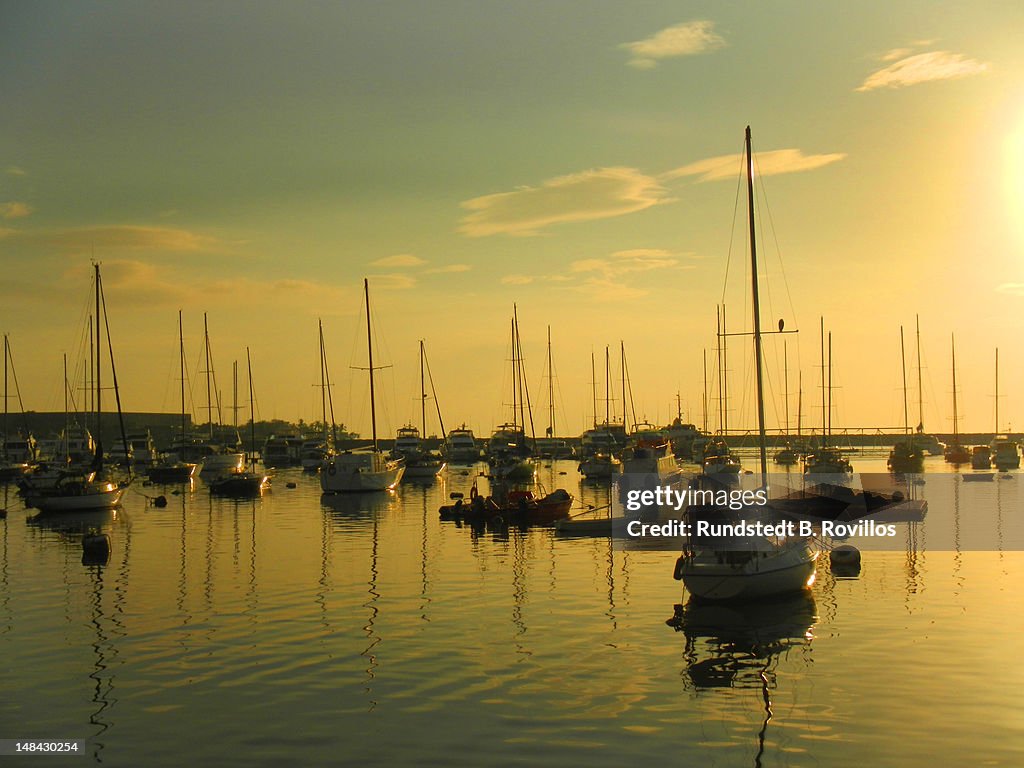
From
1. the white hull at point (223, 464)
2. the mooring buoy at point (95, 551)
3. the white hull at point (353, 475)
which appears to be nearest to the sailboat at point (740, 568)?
the mooring buoy at point (95, 551)

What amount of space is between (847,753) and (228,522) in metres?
53.1

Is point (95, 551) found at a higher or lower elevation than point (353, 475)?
higher

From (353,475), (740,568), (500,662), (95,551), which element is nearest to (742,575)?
(740,568)

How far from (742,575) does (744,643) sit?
395 centimetres

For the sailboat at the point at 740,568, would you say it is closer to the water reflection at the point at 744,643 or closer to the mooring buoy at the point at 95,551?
the water reflection at the point at 744,643

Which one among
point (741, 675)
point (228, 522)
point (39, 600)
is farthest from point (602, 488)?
point (741, 675)

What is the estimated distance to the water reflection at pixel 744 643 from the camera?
25422 mm

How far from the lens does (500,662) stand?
27.6 metres

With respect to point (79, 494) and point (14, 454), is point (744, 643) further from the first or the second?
point (14, 454)

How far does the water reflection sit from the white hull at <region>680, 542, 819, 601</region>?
0.47 m

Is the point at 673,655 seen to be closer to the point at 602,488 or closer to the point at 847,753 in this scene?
the point at 847,753

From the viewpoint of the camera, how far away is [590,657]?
92.3 feet

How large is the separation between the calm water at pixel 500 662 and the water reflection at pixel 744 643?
0.33 ft

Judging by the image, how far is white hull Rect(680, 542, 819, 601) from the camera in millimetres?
33781
